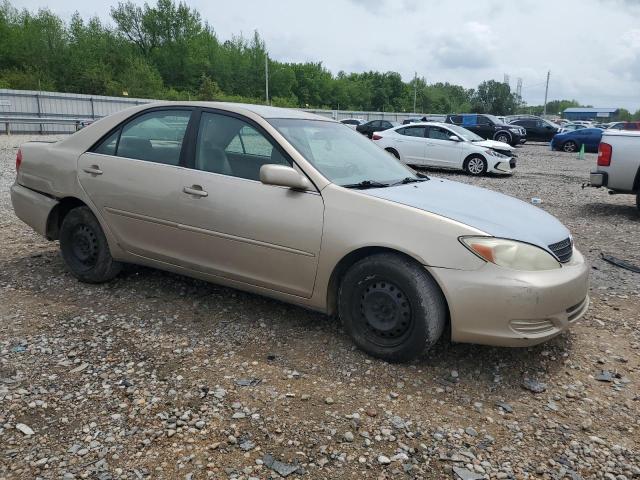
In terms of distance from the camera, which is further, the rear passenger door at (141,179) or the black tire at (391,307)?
the rear passenger door at (141,179)

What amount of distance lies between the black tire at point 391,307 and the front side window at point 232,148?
1.00 meters

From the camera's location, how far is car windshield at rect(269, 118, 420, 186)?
370 centimetres

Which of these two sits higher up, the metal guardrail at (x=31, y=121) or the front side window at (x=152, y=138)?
the front side window at (x=152, y=138)

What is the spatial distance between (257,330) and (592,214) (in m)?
7.20

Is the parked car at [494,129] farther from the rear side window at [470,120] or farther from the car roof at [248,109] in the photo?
the car roof at [248,109]

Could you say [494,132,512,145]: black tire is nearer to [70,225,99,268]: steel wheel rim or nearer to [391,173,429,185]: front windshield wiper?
[391,173,429,185]: front windshield wiper

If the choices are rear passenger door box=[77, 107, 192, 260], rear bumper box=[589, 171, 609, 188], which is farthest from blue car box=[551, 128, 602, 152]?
rear passenger door box=[77, 107, 192, 260]

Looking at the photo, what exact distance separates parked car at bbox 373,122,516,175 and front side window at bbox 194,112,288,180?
10.8 meters

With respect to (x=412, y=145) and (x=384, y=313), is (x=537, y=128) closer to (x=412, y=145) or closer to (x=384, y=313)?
(x=412, y=145)

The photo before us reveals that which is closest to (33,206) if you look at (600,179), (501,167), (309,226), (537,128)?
(309,226)

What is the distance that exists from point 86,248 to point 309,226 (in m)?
2.32

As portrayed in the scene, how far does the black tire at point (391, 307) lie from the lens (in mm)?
3133

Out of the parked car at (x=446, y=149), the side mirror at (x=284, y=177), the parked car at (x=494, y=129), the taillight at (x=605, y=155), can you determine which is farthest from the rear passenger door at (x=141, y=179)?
the parked car at (x=494, y=129)

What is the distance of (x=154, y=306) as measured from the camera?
13.9 ft
